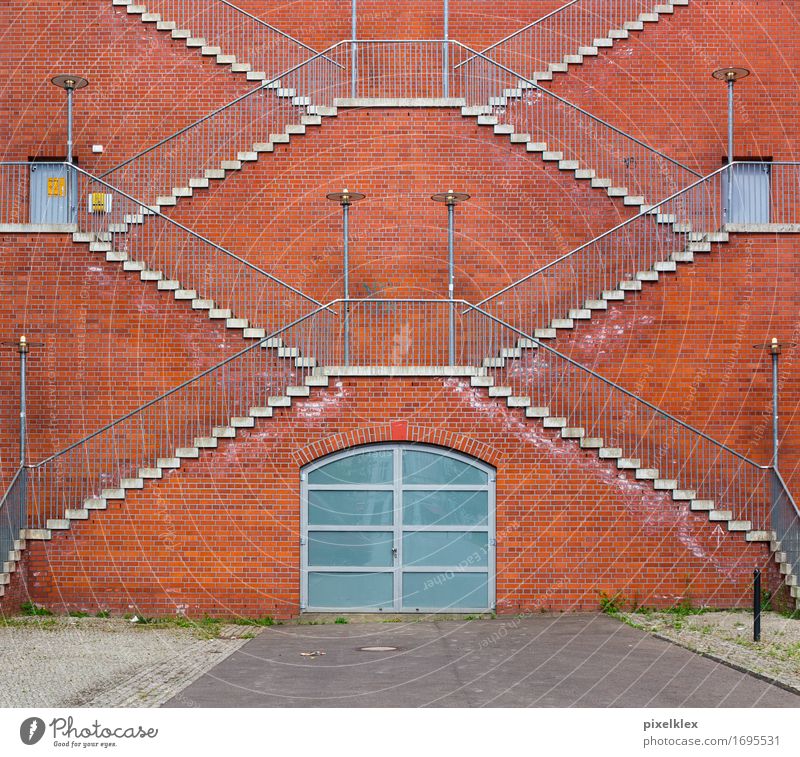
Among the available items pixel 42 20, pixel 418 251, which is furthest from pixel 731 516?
pixel 42 20

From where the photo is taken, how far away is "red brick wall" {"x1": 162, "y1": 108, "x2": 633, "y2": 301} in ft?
70.3

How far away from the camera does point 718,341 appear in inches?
789

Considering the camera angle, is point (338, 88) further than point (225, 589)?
Yes

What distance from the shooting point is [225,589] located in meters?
17.9

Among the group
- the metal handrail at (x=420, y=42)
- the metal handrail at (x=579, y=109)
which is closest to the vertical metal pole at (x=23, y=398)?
the metal handrail at (x=420, y=42)

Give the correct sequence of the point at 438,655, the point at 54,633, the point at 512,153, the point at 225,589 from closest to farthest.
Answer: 1. the point at 438,655
2. the point at 54,633
3. the point at 225,589
4. the point at 512,153

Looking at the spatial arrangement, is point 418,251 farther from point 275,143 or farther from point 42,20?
point 42,20

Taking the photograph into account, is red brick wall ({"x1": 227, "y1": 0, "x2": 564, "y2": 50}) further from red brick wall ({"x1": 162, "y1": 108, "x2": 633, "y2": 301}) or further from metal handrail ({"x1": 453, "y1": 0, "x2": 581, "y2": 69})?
red brick wall ({"x1": 162, "y1": 108, "x2": 633, "y2": 301})

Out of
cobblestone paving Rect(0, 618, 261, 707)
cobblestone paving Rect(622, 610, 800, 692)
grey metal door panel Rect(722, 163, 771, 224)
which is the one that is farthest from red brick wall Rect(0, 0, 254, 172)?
cobblestone paving Rect(622, 610, 800, 692)

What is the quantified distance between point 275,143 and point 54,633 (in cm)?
991

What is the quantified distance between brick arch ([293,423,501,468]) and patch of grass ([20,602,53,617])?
4.54m

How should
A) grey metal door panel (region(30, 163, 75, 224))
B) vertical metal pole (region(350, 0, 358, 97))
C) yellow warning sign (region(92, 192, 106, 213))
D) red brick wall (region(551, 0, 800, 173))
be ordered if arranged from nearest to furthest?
yellow warning sign (region(92, 192, 106, 213))
vertical metal pole (region(350, 0, 358, 97))
grey metal door panel (region(30, 163, 75, 224))
red brick wall (region(551, 0, 800, 173))

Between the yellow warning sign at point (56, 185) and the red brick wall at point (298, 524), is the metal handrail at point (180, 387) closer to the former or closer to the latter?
the red brick wall at point (298, 524)

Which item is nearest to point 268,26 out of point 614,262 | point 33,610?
point 614,262
